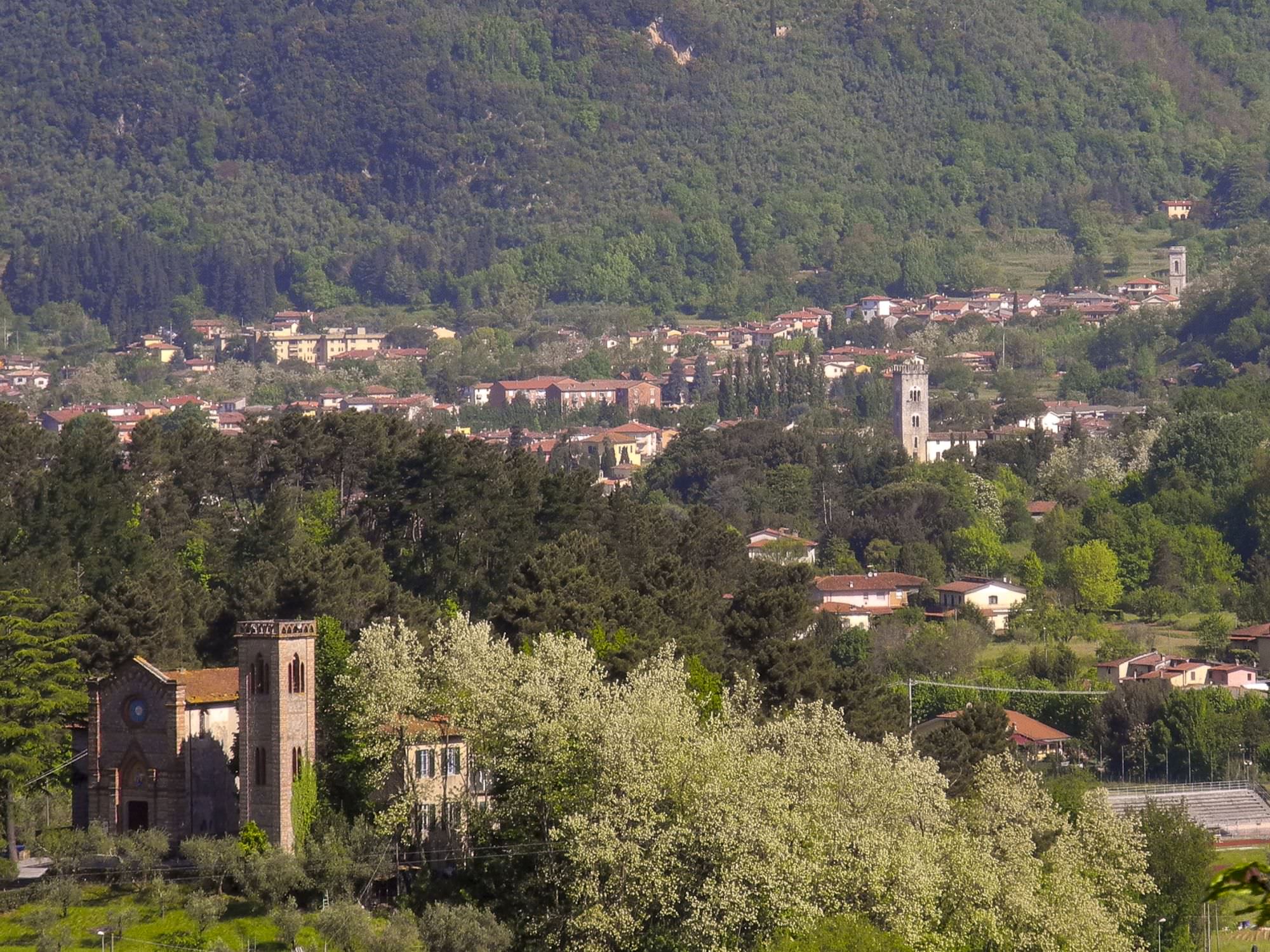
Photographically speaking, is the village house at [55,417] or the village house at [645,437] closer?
the village house at [645,437]

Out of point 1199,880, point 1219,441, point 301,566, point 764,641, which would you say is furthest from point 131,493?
point 1219,441

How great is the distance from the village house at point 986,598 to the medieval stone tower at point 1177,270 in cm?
9446

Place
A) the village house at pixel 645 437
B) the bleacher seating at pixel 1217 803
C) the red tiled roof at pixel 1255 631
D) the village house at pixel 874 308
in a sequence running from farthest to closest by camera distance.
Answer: the village house at pixel 874 308, the village house at pixel 645 437, the red tiled roof at pixel 1255 631, the bleacher seating at pixel 1217 803

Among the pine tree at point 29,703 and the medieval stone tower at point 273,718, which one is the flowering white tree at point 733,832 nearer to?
the medieval stone tower at point 273,718

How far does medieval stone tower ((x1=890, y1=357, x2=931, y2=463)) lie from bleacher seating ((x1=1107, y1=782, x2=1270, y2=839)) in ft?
184

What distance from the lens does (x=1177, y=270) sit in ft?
554

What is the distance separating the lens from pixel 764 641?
46.2m

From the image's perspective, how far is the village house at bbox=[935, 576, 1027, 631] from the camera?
7362cm

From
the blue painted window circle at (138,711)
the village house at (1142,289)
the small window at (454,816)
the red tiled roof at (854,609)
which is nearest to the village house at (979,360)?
the village house at (1142,289)

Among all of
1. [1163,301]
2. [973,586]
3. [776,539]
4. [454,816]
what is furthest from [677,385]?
[454,816]

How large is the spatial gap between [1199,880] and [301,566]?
15797mm

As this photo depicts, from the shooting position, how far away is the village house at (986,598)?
7362 centimetres

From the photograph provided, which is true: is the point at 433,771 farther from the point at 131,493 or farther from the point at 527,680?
the point at 131,493

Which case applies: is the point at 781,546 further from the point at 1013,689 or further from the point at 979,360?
the point at 979,360
